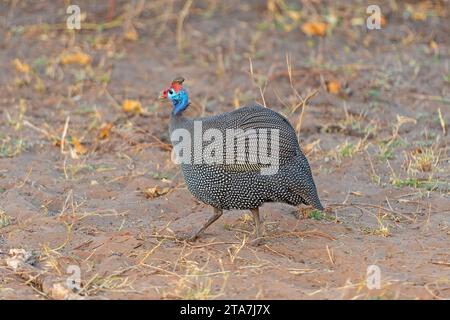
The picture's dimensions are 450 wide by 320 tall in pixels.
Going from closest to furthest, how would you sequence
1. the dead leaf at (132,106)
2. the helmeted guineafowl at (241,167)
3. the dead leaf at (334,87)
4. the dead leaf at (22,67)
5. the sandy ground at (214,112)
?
the sandy ground at (214,112), the helmeted guineafowl at (241,167), the dead leaf at (132,106), the dead leaf at (334,87), the dead leaf at (22,67)

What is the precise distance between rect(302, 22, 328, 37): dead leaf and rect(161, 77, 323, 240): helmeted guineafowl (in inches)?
148

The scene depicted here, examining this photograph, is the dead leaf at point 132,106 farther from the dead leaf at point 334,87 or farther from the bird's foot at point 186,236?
the bird's foot at point 186,236

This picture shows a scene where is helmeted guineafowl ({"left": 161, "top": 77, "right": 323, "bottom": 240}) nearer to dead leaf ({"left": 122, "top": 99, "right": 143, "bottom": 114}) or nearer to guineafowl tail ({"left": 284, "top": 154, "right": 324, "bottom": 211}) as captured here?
guineafowl tail ({"left": 284, "top": 154, "right": 324, "bottom": 211})

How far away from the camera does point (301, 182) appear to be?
4.61 meters

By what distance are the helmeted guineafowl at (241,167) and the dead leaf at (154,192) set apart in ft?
2.42

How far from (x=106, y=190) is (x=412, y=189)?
6.00ft

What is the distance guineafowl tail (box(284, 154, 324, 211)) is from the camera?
459 cm

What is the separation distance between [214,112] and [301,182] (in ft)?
7.79

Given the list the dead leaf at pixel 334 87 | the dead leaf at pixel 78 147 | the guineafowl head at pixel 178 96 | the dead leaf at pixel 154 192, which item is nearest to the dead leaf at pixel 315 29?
the dead leaf at pixel 334 87

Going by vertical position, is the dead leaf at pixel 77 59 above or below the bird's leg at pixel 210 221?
above

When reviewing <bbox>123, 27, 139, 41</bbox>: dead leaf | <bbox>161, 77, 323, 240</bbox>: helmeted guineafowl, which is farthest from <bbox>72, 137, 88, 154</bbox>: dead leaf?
<bbox>123, 27, 139, 41</bbox>: dead leaf

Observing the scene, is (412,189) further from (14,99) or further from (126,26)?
(126,26)

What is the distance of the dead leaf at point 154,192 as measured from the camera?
539 centimetres

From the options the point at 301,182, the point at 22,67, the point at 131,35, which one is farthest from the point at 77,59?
the point at 301,182
